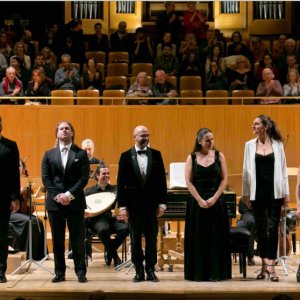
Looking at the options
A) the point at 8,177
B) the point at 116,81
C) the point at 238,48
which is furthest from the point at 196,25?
the point at 8,177

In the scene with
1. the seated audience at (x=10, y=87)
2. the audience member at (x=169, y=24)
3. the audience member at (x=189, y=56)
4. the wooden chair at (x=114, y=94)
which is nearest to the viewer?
the seated audience at (x=10, y=87)

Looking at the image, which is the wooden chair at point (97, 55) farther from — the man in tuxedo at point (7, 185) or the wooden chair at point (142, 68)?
the man in tuxedo at point (7, 185)

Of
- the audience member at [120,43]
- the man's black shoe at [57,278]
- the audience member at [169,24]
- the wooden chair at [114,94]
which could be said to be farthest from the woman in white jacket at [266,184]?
the audience member at [169,24]

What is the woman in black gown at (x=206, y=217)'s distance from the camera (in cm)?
772

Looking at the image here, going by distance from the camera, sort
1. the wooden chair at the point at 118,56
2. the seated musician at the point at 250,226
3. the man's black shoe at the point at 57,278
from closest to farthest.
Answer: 1. the man's black shoe at the point at 57,278
2. the seated musician at the point at 250,226
3. the wooden chair at the point at 118,56

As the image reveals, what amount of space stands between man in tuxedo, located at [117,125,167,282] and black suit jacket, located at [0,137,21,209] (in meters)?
0.87

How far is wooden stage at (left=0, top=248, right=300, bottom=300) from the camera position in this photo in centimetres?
722

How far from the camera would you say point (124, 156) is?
308 inches

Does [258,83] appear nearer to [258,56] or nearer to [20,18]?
[258,56]

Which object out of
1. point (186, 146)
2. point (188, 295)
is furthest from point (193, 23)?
point (188, 295)

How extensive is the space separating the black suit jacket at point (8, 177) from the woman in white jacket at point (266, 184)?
1941 millimetres

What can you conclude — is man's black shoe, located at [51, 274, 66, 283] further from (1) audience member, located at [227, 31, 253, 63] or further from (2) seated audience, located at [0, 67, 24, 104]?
(1) audience member, located at [227, 31, 253, 63]

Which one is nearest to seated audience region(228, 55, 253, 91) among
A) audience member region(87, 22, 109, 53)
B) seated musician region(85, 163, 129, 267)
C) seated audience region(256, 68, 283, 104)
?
seated audience region(256, 68, 283, 104)

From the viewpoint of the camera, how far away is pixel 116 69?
45.6 feet
